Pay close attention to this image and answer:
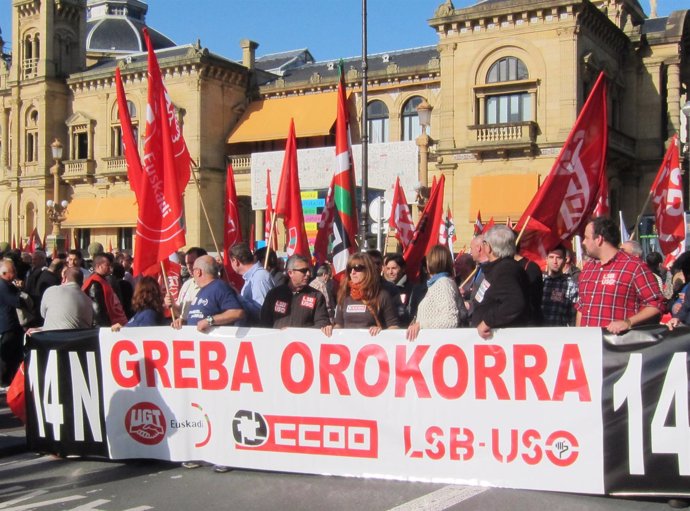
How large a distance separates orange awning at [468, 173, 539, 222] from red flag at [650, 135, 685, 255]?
1706 centimetres

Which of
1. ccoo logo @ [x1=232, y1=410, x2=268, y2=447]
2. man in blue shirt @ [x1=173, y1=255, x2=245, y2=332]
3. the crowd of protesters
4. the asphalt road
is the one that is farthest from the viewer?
man in blue shirt @ [x1=173, y1=255, x2=245, y2=332]

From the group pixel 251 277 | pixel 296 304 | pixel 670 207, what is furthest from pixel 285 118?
pixel 296 304

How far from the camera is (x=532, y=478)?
6105 millimetres

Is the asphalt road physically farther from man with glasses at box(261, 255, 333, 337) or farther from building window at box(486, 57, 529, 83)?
building window at box(486, 57, 529, 83)

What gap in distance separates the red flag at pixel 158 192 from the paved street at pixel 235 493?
2.16 m

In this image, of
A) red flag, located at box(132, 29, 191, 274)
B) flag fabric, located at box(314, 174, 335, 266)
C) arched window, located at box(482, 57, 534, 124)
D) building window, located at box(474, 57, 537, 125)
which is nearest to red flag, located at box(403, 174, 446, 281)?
flag fabric, located at box(314, 174, 335, 266)

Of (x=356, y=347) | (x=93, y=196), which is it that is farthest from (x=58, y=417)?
(x=93, y=196)

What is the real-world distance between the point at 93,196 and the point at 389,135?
16.0 meters

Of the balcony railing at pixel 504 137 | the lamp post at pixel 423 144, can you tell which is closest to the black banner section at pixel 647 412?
the lamp post at pixel 423 144

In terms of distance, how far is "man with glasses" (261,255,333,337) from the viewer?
7.38 metres

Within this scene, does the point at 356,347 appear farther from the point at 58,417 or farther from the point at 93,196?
the point at 93,196

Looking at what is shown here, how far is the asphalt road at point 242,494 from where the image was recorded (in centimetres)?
590

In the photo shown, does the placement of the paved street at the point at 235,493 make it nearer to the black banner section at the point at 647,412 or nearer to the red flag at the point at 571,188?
the black banner section at the point at 647,412

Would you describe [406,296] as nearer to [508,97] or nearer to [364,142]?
[364,142]
